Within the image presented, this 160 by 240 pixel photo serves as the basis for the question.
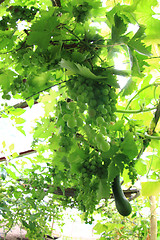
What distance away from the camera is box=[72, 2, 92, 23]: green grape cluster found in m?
0.55

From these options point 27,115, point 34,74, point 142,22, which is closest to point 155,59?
point 142,22

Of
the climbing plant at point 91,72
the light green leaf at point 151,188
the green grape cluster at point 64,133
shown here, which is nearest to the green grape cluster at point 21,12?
the climbing plant at point 91,72

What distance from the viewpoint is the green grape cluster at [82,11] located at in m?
0.55

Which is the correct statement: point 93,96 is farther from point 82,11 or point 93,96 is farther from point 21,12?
point 21,12

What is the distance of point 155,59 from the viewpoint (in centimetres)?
82

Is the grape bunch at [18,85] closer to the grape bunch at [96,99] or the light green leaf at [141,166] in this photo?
the grape bunch at [96,99]

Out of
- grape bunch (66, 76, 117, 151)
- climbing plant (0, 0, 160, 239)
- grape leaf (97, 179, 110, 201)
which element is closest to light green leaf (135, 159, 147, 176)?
climbing plant (0, 0, 160, 239)

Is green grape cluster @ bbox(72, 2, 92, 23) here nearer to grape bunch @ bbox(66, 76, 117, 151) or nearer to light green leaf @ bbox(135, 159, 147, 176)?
grape bunch @ bbox(66, 76, 117, 151)

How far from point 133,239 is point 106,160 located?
5.86ft

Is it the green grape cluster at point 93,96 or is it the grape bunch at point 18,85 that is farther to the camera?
the grape bunch at point 18,85

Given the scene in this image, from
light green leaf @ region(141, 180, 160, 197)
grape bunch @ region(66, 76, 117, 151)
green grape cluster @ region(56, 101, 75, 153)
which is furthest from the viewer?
light green leaf @ region(141, 180, 160, 197)

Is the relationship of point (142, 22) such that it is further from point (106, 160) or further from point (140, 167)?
point (140, 167)

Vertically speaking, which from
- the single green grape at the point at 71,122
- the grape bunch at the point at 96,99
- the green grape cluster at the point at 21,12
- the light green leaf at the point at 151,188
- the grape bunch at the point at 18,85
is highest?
the green grape cluster at the point at 21,12

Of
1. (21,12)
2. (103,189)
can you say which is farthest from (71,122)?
(21,12)
